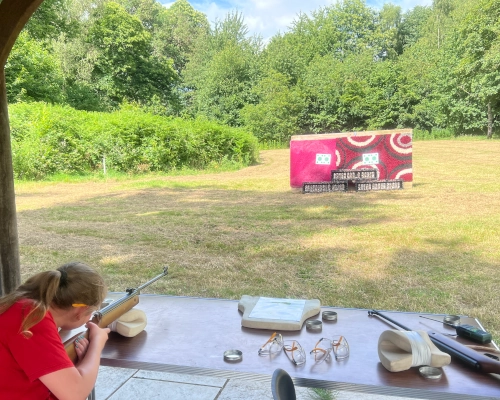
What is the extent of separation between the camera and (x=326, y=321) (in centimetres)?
204

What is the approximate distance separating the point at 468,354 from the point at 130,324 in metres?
1.25

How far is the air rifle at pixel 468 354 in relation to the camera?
1493 millimetres

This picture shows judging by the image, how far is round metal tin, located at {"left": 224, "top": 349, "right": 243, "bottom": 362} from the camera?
1661 mm

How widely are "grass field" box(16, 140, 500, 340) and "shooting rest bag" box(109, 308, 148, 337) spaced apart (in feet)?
8.00

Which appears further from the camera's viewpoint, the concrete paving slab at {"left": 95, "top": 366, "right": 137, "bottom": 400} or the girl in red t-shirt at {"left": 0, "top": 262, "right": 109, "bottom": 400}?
the concrete paving slab at {"left": 95, "top": 366, "right": 137, "bottom": 400}

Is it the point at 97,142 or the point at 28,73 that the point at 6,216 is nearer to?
the point at 97,142

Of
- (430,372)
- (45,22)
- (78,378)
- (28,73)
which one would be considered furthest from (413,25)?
(78,378)

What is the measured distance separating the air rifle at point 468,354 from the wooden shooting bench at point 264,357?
27 millimetres

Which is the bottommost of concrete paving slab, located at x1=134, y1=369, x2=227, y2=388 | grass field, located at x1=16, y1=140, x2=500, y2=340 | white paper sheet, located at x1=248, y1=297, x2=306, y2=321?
concrete paving slab, located at x1=134, y1=369, x2=227, y2=388

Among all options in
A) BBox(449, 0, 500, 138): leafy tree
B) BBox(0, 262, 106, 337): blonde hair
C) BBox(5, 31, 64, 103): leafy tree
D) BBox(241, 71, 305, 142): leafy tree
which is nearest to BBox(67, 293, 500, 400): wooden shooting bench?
BBox(0, 262, 106, 337): blonde hair

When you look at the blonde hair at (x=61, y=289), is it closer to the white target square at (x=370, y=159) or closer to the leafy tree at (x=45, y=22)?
the white target square at (x=370, y=159)

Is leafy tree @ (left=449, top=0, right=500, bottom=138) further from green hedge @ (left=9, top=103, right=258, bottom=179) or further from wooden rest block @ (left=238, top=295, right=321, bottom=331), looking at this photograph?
wooden rest block @ (left=238, top=295, right=321, bottom=331)

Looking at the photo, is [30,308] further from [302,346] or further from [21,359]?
[302,346]

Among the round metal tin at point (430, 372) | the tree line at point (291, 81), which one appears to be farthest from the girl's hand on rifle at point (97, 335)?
the tree line at point (291, 81)
